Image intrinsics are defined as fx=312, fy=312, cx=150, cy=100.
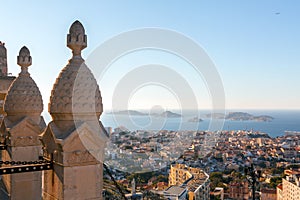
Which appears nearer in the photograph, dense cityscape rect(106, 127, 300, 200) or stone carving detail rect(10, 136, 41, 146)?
stone carving detail rect(10, 136, 41, 146)

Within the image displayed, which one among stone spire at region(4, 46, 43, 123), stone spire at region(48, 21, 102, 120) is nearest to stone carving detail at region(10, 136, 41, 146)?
stone spire at region(4, 46, 43, 123)

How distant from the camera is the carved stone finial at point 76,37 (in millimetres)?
3811

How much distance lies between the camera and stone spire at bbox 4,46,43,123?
4.88m

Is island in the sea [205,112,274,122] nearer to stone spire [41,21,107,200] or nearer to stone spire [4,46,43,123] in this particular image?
stone spire [4,46,43,123]

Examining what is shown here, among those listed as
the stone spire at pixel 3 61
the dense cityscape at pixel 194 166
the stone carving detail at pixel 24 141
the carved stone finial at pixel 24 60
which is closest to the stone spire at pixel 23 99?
the carved stone finial at pixel 24 60

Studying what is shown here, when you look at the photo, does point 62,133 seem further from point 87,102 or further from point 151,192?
point 151,192

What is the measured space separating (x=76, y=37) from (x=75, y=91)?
2.29 feet

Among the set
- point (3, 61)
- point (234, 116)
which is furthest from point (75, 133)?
point (234, 116)

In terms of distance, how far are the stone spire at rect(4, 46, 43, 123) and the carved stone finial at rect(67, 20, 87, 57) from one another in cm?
153

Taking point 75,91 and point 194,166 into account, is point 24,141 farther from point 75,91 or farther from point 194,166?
point 194,166

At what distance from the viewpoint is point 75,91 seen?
3615 mm

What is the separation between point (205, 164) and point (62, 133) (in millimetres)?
51752

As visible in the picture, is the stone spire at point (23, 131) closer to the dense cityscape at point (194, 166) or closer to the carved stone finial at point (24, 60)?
the carved stone finial at point (24, 60)

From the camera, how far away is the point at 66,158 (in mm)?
3521
